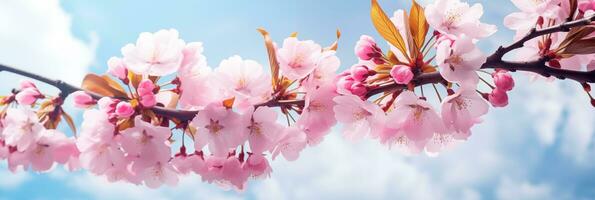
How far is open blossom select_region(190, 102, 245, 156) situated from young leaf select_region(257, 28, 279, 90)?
203 mm

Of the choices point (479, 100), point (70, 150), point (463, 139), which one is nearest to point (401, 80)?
point (479, 100)

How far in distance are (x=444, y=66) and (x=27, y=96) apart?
1689mm

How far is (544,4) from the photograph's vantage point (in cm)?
210

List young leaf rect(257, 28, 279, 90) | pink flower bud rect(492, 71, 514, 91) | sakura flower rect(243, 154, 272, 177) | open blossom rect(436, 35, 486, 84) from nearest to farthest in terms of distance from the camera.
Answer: open blossom rect(436, 35, 486, 84)
pink flower bud rect(492, 71, 514, 91)
young leaf rect(257, 28, 279, 90)
sakura flower rect(243, 154, 272, 177)

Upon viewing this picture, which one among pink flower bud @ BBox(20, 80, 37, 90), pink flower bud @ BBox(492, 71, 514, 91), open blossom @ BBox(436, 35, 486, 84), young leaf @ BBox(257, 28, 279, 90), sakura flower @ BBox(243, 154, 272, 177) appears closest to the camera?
open blossom @ BBox(436, 35, 486, 84)

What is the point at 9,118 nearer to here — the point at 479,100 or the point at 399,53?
the point at 399,53

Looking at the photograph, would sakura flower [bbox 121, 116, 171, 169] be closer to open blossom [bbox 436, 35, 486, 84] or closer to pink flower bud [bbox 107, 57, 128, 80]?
pink flower bud [bbox 107, 57, 128, 80]

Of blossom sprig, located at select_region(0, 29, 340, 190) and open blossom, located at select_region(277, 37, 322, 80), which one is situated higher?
open blossom, located at select_region(277, 37, 322, 80)

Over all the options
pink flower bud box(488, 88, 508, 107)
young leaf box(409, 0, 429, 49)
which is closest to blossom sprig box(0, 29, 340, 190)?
young leaf box(409, 0, 429, 49)

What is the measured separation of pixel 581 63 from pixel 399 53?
0.80 metres

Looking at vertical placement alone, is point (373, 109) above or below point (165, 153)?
above

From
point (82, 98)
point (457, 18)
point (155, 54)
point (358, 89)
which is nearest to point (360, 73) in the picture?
point (358, 89)

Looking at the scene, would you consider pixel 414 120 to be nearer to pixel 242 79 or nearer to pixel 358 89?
pixel 358 89

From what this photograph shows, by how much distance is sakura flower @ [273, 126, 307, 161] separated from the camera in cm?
207
